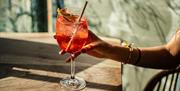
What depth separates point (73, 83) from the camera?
65.9 inches

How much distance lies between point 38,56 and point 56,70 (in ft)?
0.78

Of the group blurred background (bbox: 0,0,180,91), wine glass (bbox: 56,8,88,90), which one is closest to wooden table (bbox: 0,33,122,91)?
wine glass (bbox: 56,8,88,90)

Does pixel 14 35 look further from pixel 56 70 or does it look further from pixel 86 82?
pixel 86 82

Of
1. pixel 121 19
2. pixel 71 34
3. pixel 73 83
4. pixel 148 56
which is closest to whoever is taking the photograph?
pixel 71 34

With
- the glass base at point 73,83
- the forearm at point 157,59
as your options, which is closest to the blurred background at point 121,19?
the forearm at point 157,59

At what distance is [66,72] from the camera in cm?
184

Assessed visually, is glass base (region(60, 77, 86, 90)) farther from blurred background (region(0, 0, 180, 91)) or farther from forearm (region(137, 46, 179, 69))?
blurred background (region(0, 0, 180, 91))

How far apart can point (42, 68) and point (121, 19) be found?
1479mm

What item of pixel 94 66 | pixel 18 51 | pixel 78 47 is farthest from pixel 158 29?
pixel 78 47

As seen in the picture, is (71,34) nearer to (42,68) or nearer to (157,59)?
(42,68)

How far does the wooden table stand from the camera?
1.68 meters

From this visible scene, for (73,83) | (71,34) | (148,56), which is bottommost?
(73,83)

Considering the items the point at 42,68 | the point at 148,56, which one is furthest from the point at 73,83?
the point at 148,56

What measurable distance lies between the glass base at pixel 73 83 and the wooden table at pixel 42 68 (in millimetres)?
29
